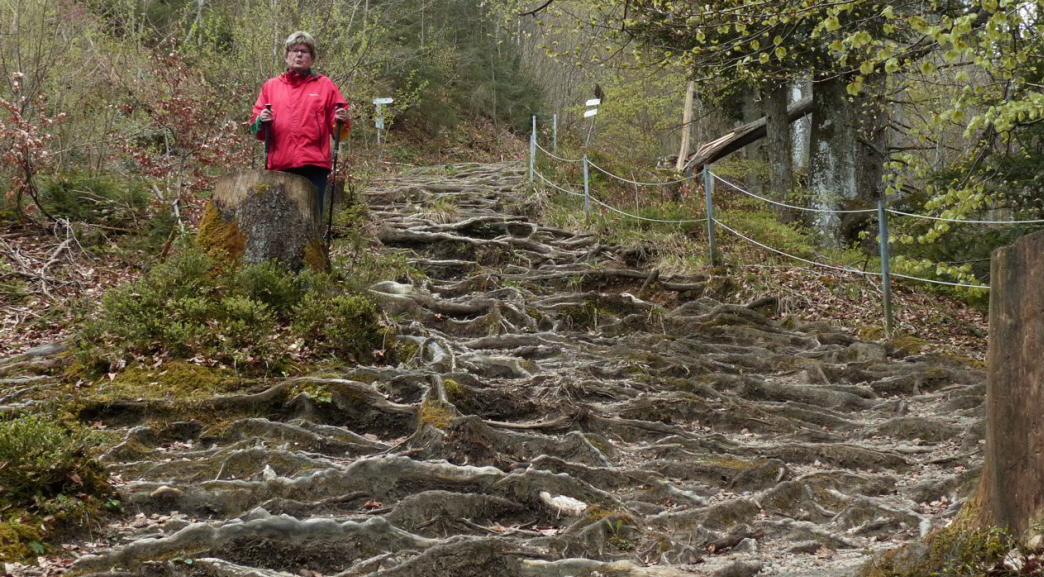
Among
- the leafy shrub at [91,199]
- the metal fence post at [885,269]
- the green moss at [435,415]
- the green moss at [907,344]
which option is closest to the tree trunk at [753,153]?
the metal fence post at [885,269]

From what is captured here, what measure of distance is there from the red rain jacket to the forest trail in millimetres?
1662

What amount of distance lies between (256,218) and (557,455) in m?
3.01

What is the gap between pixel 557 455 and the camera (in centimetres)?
547

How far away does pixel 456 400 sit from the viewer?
5953 millimetres

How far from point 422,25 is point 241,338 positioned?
2186 centimetres

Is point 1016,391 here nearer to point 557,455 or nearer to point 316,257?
point 557,455

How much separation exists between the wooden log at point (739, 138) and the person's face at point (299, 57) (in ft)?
34.8

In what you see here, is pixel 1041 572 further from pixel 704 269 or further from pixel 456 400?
pixel 704 269

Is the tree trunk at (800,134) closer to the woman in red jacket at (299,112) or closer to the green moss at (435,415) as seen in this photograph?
the woman in red jacket at (299,112)

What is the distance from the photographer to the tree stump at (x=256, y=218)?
6.80 m

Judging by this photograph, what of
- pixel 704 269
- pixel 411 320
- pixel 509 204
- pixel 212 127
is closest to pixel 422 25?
pixel 509 204

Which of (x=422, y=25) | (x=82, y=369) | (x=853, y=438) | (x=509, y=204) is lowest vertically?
(x=853, y=438)

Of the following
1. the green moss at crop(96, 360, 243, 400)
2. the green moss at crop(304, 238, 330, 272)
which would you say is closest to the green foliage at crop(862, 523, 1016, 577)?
the green moss at crop(96, 360, 243, 400)

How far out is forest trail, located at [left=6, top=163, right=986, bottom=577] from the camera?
3.94m
